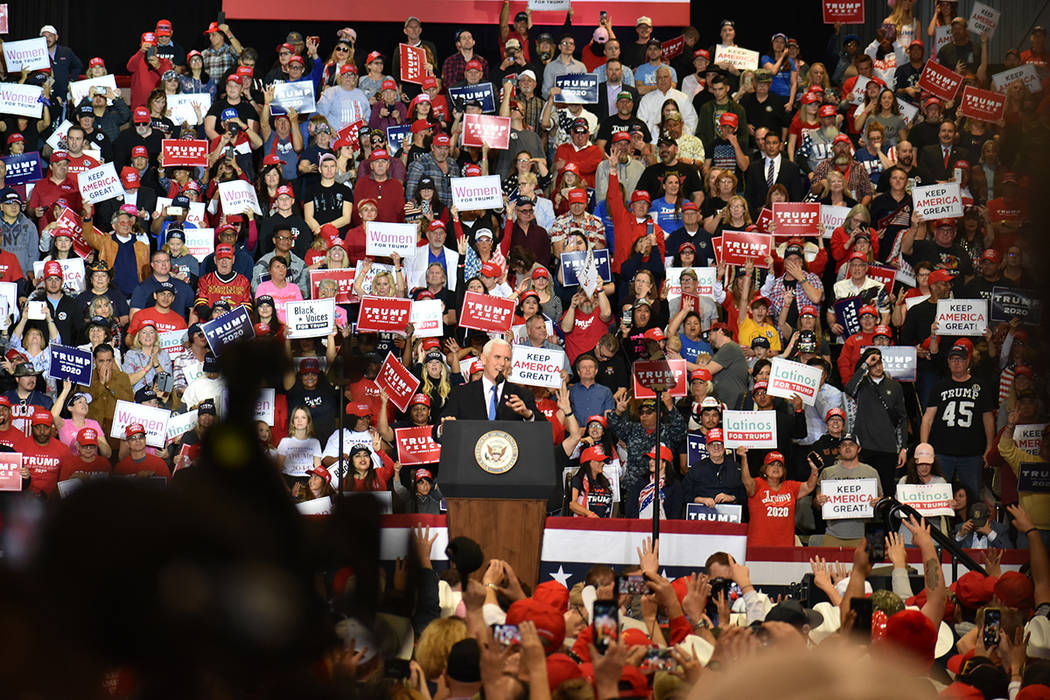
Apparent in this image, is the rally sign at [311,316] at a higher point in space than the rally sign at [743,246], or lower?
lower

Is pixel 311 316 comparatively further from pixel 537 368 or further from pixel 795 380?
pixel 795 380

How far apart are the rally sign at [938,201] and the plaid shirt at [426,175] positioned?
460cm

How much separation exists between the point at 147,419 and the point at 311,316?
159 centimetres

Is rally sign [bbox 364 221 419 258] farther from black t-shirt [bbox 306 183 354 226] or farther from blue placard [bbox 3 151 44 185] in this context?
blue placard [bbox 3 151 44 185]

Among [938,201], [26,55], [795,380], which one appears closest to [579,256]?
[795,380]

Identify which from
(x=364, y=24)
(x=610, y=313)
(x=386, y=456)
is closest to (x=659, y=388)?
(x=386, y=456)

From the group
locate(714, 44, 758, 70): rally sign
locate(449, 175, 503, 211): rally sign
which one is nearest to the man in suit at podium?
locate(449, 175, 503, 211): rally sign

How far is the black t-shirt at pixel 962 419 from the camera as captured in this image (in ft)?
37.4

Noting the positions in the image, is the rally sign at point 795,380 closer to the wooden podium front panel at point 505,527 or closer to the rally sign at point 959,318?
the rally sign at point 959,318

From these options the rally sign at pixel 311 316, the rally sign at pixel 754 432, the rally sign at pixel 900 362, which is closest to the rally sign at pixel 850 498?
the rally sign at pixel 754 432

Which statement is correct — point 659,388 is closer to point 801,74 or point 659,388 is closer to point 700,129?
point 700,129

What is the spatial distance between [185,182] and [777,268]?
6106 millimetres

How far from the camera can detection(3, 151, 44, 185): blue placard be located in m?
14.5

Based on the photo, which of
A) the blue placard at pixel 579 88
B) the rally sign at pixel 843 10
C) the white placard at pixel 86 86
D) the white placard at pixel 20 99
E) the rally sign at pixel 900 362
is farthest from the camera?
the rally sign at pixel 843 10
